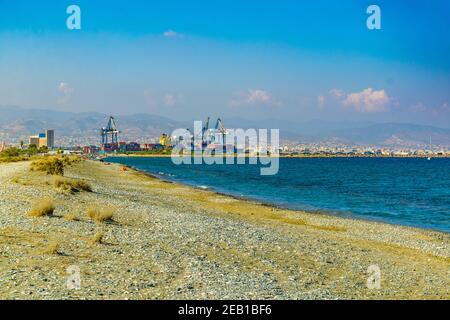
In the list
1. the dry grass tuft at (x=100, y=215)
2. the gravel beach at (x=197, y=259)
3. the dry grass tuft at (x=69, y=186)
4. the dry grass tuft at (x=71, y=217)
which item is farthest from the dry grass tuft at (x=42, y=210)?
the dry grass tuft at (x=69, y=186)

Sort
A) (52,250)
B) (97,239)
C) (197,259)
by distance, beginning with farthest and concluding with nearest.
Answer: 1. (97,239)
2. (197,259)
3. (52,250)

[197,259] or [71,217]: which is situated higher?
[71,217]

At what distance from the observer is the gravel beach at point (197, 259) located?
11438mm

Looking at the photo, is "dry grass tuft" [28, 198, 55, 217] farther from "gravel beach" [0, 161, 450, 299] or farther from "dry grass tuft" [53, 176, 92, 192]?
"dry grass tuft" [53, 176, 92, 192]

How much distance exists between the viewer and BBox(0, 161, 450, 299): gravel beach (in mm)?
11438

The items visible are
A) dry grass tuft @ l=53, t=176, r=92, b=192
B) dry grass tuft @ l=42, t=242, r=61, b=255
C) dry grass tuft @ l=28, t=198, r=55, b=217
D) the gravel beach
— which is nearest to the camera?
the gravel beach

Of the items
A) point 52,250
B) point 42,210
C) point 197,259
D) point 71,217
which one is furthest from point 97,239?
point 42,210

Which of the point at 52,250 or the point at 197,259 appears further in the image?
the point at 197,259

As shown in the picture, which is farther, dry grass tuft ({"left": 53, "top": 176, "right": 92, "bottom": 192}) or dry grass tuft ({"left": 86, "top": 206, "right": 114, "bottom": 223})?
dry grass tuft ({"left": 53, "top": 176, "right": 92, "bottom": 192})

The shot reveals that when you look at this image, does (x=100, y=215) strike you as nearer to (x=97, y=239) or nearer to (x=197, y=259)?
(x=97, y=239)

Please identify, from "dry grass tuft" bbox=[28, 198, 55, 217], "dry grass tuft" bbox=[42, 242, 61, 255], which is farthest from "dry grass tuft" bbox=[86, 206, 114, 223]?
"dry grass tuft" bbox=[42, 242, 61, 255]

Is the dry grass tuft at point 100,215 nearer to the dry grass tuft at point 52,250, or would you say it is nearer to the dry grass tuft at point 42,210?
the dry grass tuft at point 42,210

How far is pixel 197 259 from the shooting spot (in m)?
14.9
